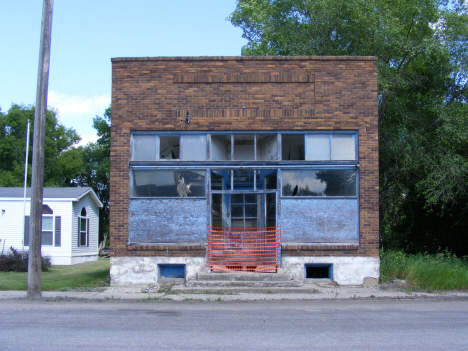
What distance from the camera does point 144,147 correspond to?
13000mm

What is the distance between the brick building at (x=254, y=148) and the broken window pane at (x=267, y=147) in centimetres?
7

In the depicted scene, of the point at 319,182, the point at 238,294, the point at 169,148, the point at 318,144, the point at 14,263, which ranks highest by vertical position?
the point at 318,144

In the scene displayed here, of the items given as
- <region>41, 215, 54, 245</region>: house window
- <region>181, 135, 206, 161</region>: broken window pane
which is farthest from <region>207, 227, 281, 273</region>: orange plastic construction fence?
<region>41, 215, 54, 245</region>: house window

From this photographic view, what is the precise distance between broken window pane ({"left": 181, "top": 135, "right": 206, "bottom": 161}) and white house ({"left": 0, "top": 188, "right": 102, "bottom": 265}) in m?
12.0

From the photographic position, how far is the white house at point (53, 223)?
74.8 feet

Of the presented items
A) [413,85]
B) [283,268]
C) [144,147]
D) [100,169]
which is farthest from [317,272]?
[100,169]

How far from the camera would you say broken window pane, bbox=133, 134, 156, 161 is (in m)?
13.0

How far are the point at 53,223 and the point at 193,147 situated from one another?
1372cm

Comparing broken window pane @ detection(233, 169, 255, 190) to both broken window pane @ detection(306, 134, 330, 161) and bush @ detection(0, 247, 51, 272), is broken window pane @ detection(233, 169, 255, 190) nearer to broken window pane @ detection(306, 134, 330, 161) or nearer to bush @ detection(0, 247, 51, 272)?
broken window pane @ detection(306, 134, 330, 161)

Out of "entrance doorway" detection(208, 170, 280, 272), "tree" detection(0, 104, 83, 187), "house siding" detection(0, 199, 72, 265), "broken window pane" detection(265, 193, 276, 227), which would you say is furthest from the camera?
"tree" detection(0, 104, 83, 187)

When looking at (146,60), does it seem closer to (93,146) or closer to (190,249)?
(190,249)

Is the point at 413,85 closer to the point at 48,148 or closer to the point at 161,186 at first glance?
the point at 161,186

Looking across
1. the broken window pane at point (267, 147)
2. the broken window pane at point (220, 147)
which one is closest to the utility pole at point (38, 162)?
the broken window pane at point (220, 147)

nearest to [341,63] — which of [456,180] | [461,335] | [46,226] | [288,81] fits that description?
[288,81]
